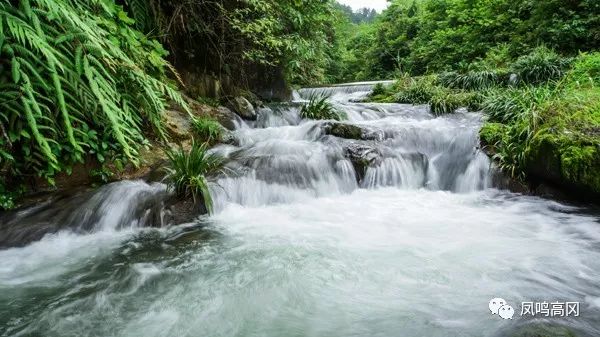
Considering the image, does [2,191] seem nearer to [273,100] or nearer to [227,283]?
[227,283]

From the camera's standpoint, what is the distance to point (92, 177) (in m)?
3.98

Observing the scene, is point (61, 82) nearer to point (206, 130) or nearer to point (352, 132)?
point (206, 130)

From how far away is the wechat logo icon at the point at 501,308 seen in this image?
2121 mm

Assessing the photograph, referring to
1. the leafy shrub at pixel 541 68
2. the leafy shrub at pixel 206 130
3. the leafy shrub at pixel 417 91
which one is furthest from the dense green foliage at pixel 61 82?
the leafy shrub at pixel 541 68

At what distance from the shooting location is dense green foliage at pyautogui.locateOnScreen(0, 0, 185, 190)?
8.91 ft

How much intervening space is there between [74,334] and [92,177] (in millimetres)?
2365

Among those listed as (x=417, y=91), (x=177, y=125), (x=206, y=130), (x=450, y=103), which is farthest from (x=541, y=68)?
(x=177, y=125)

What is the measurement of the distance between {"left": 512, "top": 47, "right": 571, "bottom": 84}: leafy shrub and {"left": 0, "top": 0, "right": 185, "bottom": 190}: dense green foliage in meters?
7.83

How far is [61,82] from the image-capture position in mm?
3182

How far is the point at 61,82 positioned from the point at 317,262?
2.69 metres

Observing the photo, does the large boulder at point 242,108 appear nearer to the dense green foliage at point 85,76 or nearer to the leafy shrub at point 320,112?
the leafy shrub at point 320,112

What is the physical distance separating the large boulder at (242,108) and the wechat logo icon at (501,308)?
572cm

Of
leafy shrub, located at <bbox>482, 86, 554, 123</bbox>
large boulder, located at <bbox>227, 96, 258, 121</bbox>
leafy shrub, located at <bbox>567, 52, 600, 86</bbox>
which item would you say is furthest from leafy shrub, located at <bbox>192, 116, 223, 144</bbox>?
leafy shrub, located at <bbox>567, 52, 600, 86</bbox>

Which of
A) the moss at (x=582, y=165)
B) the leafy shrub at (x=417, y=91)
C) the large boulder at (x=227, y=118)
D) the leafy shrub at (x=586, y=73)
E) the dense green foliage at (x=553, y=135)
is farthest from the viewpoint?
the leafy shrub at (x=417, y=91)
